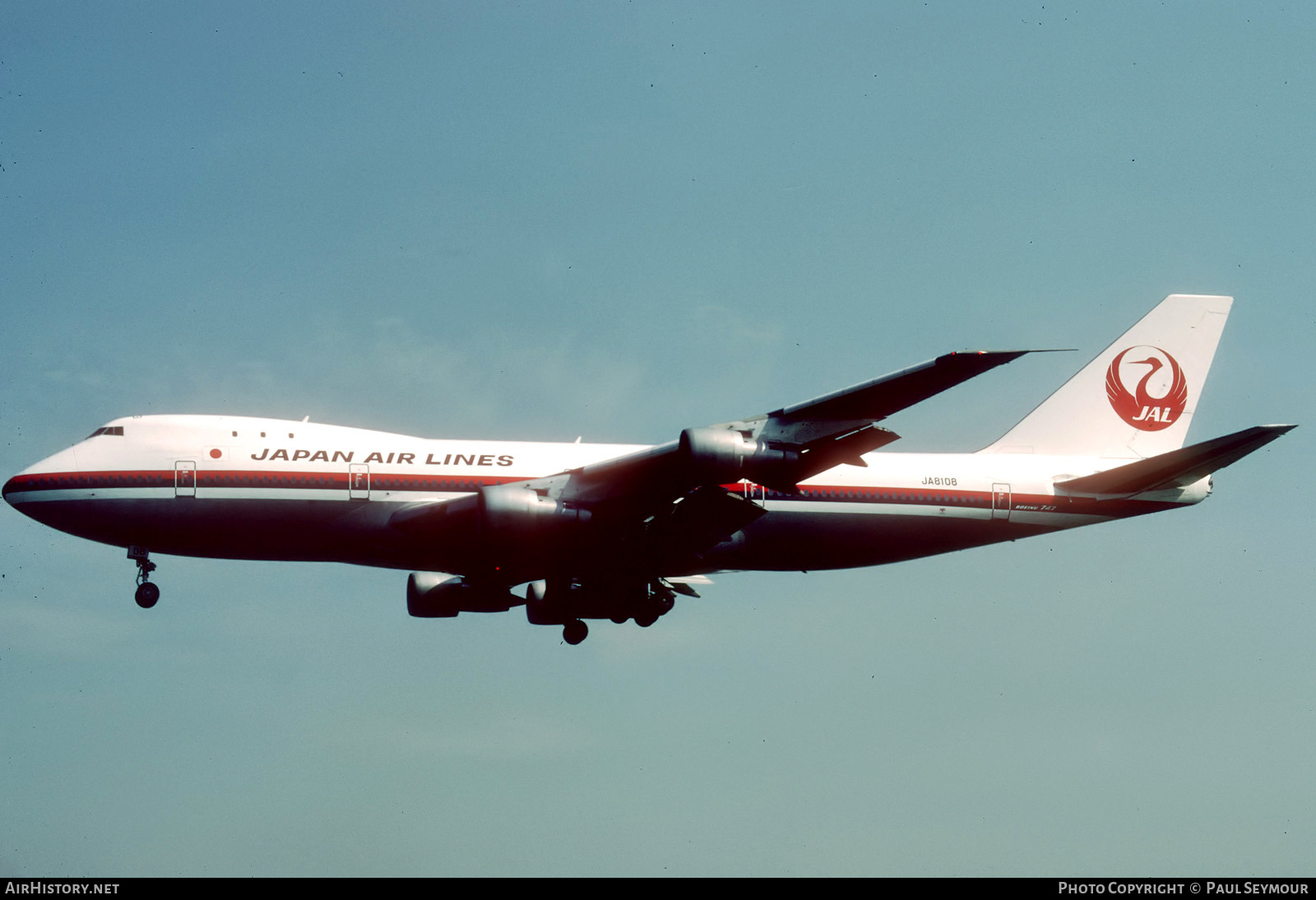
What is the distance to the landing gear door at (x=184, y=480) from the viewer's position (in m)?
32.2

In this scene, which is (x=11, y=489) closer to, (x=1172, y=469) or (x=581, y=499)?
(x=581, y=499)

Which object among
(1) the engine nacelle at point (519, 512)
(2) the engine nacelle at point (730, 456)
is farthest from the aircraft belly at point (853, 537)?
(2) the engine nacelle at point (730, 456)

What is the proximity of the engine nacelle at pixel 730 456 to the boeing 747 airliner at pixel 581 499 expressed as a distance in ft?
0.14

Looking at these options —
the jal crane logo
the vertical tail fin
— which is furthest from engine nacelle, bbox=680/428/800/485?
the jal crane logo

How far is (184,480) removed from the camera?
32312mm

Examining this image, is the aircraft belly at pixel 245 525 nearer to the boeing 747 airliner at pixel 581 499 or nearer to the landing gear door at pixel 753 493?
the boeing 747 airliner at pixel 581 499

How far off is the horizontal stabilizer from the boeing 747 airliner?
60mm

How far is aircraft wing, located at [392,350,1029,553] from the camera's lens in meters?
26.9

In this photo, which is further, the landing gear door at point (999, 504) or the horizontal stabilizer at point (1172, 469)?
the landing gear door at point (999, 504)

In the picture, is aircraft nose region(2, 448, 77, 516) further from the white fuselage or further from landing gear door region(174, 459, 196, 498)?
landing gear door region(174, 459, 196, 498)
